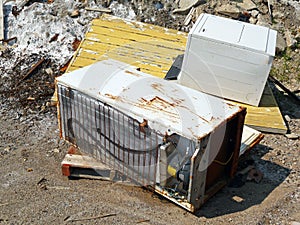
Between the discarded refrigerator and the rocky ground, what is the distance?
0.91ft

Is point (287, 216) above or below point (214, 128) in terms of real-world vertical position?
below

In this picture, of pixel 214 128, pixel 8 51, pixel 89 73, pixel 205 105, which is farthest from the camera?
pixel 8 51

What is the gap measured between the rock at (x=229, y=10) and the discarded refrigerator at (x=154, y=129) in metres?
3.48

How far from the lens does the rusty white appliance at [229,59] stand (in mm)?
6230

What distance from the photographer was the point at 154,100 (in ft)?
16.5

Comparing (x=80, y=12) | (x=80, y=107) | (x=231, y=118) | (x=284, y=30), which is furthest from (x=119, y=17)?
(x=231, y=118)

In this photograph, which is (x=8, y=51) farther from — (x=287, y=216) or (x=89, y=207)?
(x=287, y=216)

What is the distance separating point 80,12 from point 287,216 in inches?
209

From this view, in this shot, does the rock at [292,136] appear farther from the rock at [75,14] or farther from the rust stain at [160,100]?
the rock at [75,14]

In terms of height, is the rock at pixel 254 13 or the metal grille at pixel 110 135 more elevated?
the rock at pixel 254 13

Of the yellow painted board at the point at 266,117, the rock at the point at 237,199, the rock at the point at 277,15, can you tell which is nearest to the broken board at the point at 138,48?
the yellow painted board at the point at 266,117

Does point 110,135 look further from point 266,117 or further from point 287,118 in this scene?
point 287,118

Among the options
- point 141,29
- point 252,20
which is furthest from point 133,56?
point 252,20

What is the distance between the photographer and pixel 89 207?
526 cm
